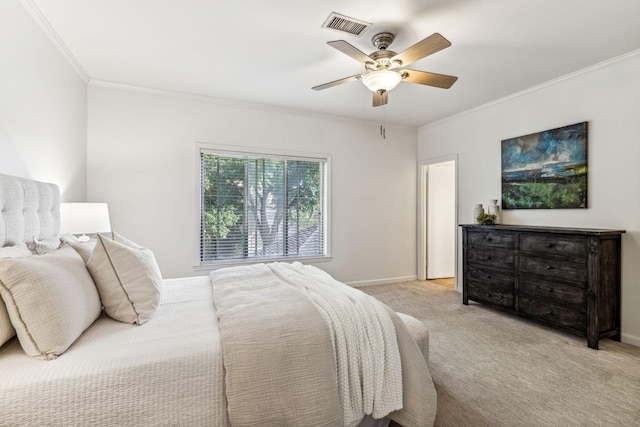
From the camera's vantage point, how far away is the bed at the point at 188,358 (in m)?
1.10

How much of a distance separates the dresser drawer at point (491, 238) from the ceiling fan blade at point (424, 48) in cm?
230

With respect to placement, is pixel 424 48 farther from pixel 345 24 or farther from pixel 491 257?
pixel 491 257

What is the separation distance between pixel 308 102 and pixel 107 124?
2362 millimetres

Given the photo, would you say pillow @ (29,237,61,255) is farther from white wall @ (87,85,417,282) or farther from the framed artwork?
the framed artwork

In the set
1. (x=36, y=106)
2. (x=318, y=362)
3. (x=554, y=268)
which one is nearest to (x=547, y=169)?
(x=554, y=268)

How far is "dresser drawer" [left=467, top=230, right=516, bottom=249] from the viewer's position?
3350 mm

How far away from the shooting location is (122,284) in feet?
5.31

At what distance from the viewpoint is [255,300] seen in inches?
66.9

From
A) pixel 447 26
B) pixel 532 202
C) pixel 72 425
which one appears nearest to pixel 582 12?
pixel 447 26

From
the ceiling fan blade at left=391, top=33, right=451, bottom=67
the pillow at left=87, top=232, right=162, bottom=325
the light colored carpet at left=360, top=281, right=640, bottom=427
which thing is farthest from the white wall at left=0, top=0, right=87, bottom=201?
the light colored carpet at left=360, top=281, right=640, bottom=427

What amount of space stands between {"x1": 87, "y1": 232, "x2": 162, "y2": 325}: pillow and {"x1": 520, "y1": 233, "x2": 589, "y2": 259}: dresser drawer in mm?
3448

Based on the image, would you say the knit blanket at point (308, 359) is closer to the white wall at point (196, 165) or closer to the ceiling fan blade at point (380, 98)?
the ceiling fan blade at point (380, 98)

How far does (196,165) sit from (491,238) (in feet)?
12.2

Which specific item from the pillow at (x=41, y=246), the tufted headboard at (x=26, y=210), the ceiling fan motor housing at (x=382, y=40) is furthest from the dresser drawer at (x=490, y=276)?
the tufted headboard at (x=26, y=210)
